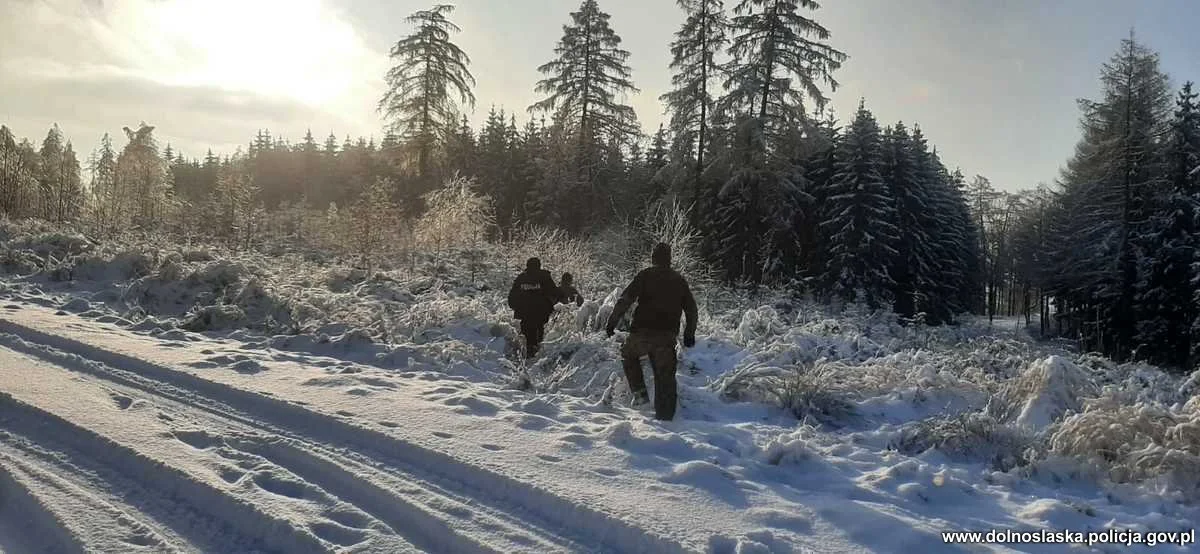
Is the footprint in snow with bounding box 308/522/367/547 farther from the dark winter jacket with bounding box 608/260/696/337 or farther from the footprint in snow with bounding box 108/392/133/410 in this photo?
the dark winter jacket with bounding box 608/260/696/337

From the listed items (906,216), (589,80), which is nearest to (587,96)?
(589,80)

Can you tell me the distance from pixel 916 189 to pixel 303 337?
3200 cm

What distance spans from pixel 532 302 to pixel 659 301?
9.34ft

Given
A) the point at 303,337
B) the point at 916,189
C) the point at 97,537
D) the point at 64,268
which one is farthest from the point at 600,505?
the point at 916,189

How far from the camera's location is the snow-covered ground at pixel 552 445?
12.0 feet

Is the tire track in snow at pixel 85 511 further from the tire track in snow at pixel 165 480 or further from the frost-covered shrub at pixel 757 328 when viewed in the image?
the frost-covered shrub at pixel 757 328

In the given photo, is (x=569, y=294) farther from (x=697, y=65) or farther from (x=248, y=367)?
(x=697, y=65)

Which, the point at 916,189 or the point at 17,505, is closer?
the point at 17,505

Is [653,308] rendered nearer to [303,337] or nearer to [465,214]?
[303,337]

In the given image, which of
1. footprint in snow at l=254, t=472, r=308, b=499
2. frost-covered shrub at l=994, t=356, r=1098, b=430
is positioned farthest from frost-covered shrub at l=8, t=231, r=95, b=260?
frost-covered shrub at l=994, t=356, r=1098, b=430

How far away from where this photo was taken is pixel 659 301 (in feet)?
20.4

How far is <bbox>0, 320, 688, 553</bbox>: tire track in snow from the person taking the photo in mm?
3648

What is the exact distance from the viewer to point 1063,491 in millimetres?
4676

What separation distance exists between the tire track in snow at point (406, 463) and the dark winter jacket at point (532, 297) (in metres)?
3.51
